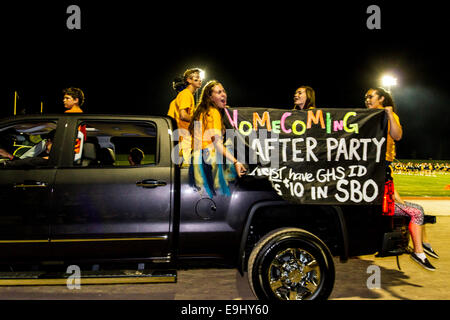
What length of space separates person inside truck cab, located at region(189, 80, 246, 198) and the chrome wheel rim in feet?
2.72

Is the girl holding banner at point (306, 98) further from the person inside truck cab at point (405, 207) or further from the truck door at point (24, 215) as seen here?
the truck door at point (24, 215)

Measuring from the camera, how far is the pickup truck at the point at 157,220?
11.4 feet

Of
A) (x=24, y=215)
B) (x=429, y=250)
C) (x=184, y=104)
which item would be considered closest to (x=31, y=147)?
(x=24, y=215)

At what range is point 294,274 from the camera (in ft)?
12.1

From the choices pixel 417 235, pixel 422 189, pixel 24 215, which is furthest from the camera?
pixel 422 189

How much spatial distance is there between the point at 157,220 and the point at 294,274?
53.6 inches

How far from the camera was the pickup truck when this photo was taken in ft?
11.4

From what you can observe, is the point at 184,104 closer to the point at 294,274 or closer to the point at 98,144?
the point at 98,144

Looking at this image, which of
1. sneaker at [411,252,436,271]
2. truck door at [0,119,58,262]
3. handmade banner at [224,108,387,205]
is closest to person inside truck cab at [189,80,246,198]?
handmade banner at [224,108,387,205]

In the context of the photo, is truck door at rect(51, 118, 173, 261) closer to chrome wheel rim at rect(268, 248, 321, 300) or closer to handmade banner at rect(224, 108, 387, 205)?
handmade banner at rect(224, 108, 387, 205)

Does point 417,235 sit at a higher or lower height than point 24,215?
lower

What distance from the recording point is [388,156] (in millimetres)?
4457
